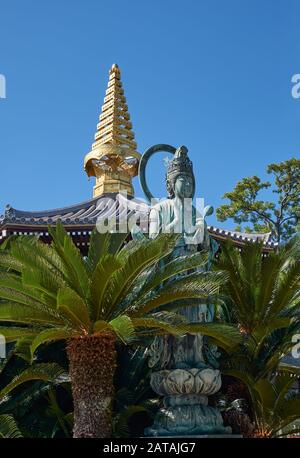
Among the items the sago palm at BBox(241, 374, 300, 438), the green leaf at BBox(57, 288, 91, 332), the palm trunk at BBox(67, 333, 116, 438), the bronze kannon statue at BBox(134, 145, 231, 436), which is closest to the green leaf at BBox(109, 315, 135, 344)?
the green leaf at BBox(57, 288, 91, 332)

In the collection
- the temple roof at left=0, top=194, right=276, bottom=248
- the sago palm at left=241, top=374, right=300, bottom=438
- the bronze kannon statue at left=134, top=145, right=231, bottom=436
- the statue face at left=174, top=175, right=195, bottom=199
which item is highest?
the temple roof at left=0, top=194, right=276, bottom=248

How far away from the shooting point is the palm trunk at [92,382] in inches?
448

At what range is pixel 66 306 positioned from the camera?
10508mm

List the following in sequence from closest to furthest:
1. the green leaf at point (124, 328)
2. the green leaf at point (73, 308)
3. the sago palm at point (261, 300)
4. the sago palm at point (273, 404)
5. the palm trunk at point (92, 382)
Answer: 1. the green leaf at point (124, 328)
2. the green leaf at point (73, 308)
3. the palm trunk at point (92, 382)
4. the sago palm at point (273, 404)
5. the sago palm at point (261, 300)

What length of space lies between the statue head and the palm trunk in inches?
93.4

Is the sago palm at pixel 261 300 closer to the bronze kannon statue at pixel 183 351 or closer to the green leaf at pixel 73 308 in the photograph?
the bronze kannon statue at pixel 183 351

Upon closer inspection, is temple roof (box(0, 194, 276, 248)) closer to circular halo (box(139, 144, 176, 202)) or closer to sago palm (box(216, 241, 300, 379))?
sago palm (box(216, 241, 300, 379))

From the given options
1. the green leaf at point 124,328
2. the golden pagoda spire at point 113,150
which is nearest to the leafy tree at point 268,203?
the golden pagoda spire at point 113,150

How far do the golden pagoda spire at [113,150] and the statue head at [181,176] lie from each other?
44.9 ft

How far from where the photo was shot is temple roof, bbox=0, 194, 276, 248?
64.3ft

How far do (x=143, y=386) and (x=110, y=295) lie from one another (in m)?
3.46

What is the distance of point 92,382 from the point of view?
11.6 meters

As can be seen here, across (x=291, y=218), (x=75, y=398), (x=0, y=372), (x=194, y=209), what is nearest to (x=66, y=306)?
(x=75, y=398)
